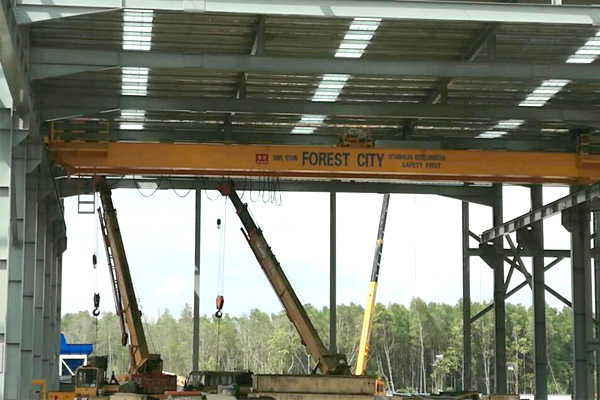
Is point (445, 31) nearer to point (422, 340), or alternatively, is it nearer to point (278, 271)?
point (278, 271)

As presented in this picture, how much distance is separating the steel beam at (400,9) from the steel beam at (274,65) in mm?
2544

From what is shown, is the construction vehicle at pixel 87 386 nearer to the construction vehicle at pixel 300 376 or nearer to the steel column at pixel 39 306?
the steel column at pixel 39 306

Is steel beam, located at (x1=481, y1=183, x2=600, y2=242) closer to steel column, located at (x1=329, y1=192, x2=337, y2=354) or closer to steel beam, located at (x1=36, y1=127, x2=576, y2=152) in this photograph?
steel beam, located at (x1=36, y1=127, x2=576, y2=152)

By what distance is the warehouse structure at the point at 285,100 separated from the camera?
23.2 meters

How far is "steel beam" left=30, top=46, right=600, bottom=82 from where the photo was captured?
79.9 ft

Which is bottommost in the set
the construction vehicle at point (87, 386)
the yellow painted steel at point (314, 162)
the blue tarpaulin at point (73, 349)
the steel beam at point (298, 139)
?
the construction vehicle at point (87, 386)

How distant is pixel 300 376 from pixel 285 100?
8.16m

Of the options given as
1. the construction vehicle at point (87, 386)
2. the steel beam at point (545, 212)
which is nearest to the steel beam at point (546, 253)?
the steel beam at point (545, 212)

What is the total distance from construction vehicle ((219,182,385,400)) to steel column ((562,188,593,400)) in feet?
33.7

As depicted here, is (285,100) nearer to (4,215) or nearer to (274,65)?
(274,65)

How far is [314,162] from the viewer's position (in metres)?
31.5

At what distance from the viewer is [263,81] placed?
1287 inches

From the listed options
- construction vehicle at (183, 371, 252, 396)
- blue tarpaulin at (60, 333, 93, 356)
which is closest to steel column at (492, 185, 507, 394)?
construction vehicle at (183, 371, 252, 396)

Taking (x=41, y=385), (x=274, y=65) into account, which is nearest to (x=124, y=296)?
(x=41, y=385)
